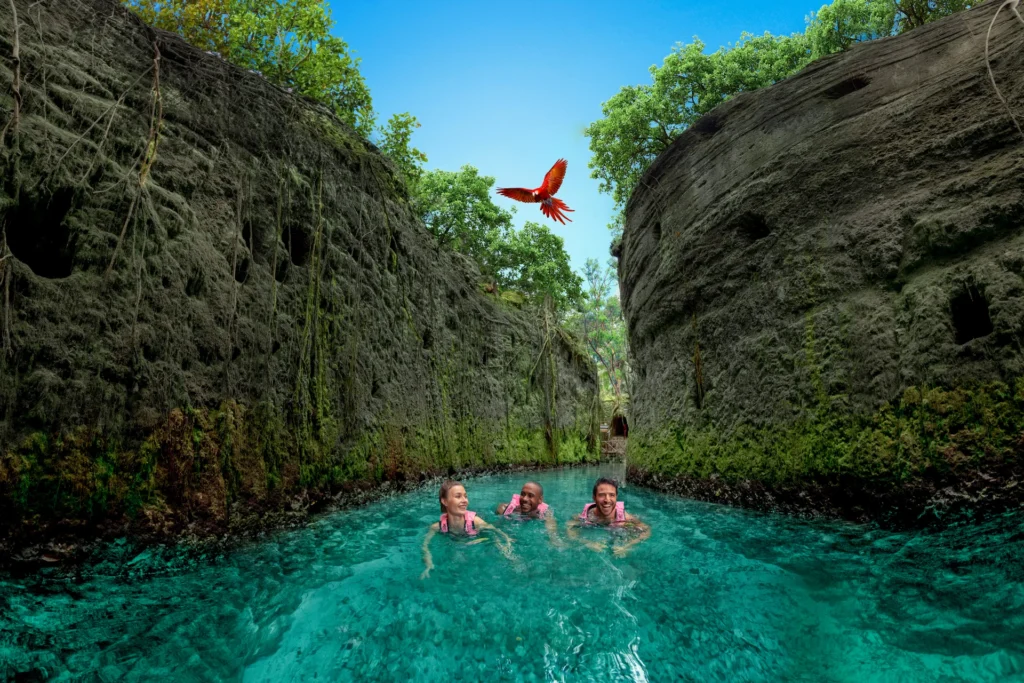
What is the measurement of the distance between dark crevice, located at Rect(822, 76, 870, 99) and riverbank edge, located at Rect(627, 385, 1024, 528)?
189 inches

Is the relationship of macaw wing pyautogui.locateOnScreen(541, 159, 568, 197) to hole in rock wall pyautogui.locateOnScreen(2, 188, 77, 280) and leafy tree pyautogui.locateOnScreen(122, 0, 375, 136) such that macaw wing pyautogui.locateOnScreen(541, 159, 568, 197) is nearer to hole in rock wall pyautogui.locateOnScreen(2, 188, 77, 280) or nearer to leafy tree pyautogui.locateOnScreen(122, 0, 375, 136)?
leafy tree pyautogui.locateOnScreen(122, 0, 375, 136)

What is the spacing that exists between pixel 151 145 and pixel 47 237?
1547 mm

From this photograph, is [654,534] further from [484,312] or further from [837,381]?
[484,312]

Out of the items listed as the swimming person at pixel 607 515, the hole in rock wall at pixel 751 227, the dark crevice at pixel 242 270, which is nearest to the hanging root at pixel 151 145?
the dark crevice at pixel 242 270

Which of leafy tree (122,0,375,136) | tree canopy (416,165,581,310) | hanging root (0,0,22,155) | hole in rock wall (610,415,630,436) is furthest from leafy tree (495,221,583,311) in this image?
hanging root (0,0,22,155)

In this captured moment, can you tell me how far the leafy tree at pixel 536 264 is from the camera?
22.8 metres

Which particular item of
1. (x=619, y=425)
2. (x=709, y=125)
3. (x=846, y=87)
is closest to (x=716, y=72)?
(x=709, y=125)

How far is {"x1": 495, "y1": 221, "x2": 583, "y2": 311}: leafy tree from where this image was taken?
2277 centimetres

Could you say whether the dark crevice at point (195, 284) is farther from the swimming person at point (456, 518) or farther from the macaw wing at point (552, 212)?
the macaw wing at point (552, 212)

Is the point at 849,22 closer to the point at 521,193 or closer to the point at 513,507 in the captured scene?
the point at 521,193

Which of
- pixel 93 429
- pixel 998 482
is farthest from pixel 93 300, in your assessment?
pixel 998 482

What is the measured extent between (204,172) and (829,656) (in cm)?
760

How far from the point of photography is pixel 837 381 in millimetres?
6457

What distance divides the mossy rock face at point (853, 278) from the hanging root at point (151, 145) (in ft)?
26.0
